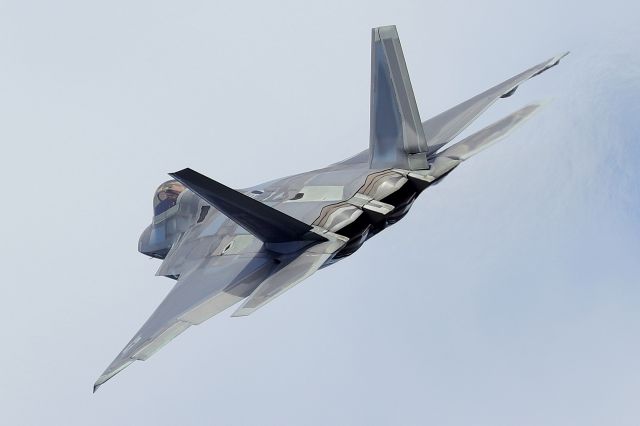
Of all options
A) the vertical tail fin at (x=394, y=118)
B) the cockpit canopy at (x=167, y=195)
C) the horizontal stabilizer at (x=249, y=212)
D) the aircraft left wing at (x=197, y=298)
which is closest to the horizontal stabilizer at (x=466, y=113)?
the vertical tail fin at (x=394, y=118)

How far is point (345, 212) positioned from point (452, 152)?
115 inches

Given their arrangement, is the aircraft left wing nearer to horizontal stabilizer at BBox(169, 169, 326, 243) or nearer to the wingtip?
horizontal stabilizer at BBox(169, 169, 326, 243)

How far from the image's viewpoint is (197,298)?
25453 mm

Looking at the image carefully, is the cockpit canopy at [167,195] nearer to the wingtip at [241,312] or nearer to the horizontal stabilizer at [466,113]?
the horizontal stabilizer at [466,113]

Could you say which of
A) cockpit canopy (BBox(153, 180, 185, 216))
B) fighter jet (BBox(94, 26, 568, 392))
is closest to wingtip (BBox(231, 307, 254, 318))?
fighter jet (BBox(94, 26, 568, 392))

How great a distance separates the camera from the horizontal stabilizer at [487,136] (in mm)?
26766

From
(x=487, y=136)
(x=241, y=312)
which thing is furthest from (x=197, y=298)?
(x=487, y=136)

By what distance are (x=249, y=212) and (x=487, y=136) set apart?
5821 mm

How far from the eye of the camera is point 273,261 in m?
25.5

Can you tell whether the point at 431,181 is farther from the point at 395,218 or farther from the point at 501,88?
the point at 501,88

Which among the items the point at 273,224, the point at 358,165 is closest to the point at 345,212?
the point at 273,224

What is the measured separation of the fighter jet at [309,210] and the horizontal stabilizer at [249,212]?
2cm

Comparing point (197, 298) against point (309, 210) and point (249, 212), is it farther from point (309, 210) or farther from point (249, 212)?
point (309, 210)

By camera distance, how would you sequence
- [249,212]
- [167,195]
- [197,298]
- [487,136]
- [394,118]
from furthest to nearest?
[167,195] < [487,136] < [394,118] < [197,298] < [249,212]
